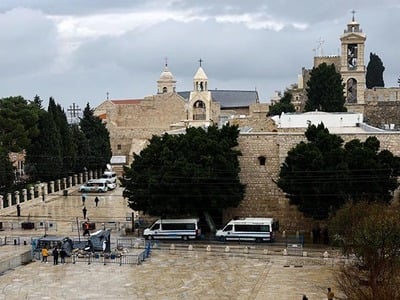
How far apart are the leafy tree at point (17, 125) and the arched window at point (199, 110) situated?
13589 millimetres

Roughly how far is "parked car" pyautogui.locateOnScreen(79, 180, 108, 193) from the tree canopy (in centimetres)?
2031

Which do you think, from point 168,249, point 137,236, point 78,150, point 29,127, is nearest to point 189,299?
point 168,249

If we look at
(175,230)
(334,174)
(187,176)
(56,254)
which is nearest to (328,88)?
(334,174)

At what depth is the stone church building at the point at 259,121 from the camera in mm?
33719

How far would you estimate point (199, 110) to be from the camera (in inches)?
2329

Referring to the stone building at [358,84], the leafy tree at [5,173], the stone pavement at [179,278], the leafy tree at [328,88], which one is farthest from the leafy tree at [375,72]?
the stone pavement at [179,278]

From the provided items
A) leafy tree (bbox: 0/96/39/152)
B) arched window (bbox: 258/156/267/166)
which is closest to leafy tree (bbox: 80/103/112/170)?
leafy tree (bbox: 0/96/39/152)

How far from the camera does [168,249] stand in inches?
1178

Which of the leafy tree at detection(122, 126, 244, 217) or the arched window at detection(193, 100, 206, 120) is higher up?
the arched window at detection(193, 100, 206, 120)

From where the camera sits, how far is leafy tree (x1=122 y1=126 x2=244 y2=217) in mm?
31312

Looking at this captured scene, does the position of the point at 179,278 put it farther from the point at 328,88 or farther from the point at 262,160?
the point at 328,88

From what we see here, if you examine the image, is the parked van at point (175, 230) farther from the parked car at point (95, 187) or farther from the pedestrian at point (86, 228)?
the parked car at point (95, 187)

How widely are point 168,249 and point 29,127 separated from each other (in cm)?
2254

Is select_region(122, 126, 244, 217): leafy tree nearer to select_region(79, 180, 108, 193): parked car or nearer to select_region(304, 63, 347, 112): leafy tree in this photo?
select_region(79, 180, 108, 193): parked car
